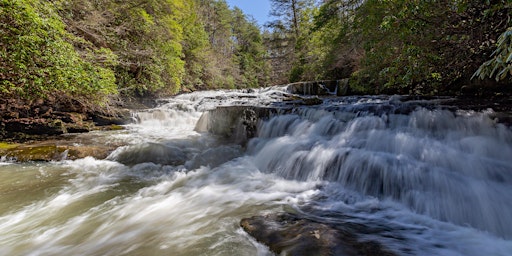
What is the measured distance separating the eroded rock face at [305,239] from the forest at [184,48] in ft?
5.30

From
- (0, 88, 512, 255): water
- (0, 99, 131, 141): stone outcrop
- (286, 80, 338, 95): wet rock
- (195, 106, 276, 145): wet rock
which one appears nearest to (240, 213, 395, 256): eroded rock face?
(0, 88, 512, 255): water

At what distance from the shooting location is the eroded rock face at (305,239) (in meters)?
1.91

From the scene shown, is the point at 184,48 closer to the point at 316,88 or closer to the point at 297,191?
the point at 316,88

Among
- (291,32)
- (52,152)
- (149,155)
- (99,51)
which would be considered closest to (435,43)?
(149,155)

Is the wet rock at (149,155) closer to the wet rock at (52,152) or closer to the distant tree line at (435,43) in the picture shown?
the wet rock at (52,152)

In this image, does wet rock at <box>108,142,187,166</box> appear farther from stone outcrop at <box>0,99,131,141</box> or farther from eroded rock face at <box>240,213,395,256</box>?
eroded rock face at <box>240,213,395,256</box>

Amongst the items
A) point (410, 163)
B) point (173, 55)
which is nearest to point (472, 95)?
point (410, 163)

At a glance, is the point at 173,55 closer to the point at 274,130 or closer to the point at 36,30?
the point at 36,30

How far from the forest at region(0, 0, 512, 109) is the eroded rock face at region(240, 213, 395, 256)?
1614mm

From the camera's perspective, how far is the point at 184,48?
19.4 metres

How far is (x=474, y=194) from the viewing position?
9.57 feet

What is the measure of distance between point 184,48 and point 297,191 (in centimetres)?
1862

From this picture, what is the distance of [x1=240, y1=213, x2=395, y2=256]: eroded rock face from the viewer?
6.25ft

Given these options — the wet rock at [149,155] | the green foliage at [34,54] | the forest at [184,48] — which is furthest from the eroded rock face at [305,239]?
the green foliage at [34,54]
